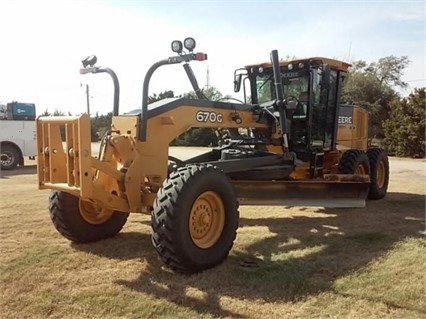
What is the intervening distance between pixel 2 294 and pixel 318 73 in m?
5.44

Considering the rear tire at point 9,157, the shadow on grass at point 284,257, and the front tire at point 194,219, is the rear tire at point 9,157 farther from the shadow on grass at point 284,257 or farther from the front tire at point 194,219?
the front tire at point 194,219

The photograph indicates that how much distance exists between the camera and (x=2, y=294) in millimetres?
3863

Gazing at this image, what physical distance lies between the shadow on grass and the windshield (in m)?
1.88

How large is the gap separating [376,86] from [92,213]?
101 feet

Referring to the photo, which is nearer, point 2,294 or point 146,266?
point 2,294

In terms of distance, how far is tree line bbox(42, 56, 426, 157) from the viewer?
20.6m

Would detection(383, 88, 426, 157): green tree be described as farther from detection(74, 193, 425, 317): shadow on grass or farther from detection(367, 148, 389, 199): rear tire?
detection(74, 193, 425, 317): shadow on grass

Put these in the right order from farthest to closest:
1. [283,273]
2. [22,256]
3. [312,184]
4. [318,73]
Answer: [318,73] < [312,184] < [22,256] < [283,273]

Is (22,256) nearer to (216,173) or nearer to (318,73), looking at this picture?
(216,173)

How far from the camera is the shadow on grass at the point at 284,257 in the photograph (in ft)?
12.5

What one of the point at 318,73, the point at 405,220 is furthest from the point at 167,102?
the point at 405,220

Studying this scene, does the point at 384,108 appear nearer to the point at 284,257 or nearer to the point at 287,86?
the point at 287,86

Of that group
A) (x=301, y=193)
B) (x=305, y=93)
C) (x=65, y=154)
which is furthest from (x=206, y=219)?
(x=305, y=93)

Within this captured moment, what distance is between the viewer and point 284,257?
475 cm
